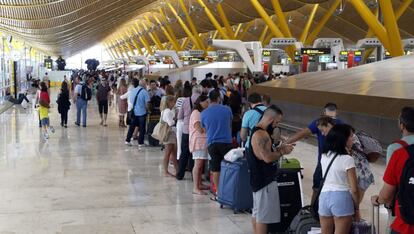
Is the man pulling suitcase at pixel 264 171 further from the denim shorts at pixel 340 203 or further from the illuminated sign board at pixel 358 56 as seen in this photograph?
the illuminated sign board at pixel 358 56

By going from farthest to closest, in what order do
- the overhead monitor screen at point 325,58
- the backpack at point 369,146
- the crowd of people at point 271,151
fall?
the overhead monitor screen at point 325,58, the backpack at point 369,146, the crowd of people at point 271,151

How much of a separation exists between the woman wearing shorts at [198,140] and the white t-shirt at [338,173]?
150 inches

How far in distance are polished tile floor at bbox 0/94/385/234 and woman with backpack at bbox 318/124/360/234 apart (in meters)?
1.99

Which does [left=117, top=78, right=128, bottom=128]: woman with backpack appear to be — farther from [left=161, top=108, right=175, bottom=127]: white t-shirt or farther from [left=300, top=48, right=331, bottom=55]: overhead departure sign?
[left=300, top=48, right=331, bottom=55]: overhead departure sign

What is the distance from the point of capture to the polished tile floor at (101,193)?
22.9 feet

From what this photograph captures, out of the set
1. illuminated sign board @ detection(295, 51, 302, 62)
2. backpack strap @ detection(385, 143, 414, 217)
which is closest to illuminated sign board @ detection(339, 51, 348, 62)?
illuminated sign board @ detection(295, 51, 302, 62)

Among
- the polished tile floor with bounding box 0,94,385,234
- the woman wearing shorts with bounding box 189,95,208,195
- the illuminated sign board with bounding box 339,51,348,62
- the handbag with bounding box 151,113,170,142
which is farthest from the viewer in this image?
the illuminated sign board with bounding box 339,51,348,62

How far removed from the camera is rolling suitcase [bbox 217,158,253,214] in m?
7.29

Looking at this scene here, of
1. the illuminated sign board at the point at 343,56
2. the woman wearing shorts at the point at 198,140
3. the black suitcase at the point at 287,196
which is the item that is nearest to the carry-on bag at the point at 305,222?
the black suitcase at the point at 287,196

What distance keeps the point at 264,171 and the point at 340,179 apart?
3.30ft

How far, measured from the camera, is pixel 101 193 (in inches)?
346

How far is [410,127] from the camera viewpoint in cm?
418

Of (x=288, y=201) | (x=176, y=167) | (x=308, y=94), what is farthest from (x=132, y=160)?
(x=288, y=201)

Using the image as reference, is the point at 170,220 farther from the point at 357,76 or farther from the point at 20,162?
the point at 357,76
